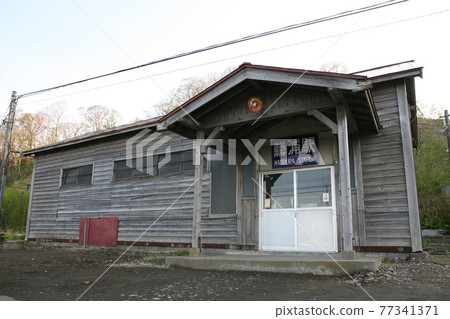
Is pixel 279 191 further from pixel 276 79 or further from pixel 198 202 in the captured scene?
pixel 276 79

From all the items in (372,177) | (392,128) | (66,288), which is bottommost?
(66,288)

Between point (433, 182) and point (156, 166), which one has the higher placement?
point (433, 182)

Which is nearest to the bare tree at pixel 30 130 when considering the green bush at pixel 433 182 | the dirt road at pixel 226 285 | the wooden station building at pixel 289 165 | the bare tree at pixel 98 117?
the bare tree at pixel 98 117

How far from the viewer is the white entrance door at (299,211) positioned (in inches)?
301

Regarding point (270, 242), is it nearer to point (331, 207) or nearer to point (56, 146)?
point (331, 207)

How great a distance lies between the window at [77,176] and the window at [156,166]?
1.64 meters

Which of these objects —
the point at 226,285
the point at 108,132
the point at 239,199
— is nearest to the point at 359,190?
the point at 239,199

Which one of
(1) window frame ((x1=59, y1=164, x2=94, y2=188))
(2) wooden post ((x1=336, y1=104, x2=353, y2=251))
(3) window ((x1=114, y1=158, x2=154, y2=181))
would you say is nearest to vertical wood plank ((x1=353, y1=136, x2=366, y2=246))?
(2) wooden post ((x1=336, y1=104, x2=353, y2=251))

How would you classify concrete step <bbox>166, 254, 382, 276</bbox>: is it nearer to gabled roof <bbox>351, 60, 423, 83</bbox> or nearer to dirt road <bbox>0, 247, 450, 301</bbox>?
dirt road <bbox>0, 247, 450, 301</bbox>

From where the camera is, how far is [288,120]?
841 cm

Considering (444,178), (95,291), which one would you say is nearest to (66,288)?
(95,291)

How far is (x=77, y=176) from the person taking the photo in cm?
1398

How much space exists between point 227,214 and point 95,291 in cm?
506

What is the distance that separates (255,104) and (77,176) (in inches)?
385
